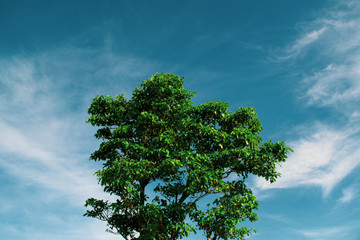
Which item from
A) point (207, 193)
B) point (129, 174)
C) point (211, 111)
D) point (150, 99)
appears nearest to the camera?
point (129, 174)

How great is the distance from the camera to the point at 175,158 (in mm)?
18484

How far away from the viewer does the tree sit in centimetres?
1761

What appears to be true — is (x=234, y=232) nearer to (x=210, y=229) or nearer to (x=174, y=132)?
(x=210, y=229)

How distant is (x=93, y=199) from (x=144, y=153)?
5383 mm

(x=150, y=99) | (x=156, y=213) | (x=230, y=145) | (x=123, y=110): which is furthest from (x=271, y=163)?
(x=123, y=110)

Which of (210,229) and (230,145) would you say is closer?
(210,229)

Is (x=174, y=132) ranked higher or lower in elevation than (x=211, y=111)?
lower

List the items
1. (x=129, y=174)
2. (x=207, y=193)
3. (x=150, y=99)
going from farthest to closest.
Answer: (x=150, y=99), (x=207, y=193), (x=129, y=174)

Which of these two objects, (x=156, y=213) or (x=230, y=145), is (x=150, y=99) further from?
(x=156, y=213)

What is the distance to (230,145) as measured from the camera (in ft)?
63.5

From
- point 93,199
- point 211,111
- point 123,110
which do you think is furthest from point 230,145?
point 93,199

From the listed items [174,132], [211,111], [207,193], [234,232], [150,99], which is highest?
[150,99]

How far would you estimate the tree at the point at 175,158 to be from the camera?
1761cm

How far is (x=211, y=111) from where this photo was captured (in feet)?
66.7
